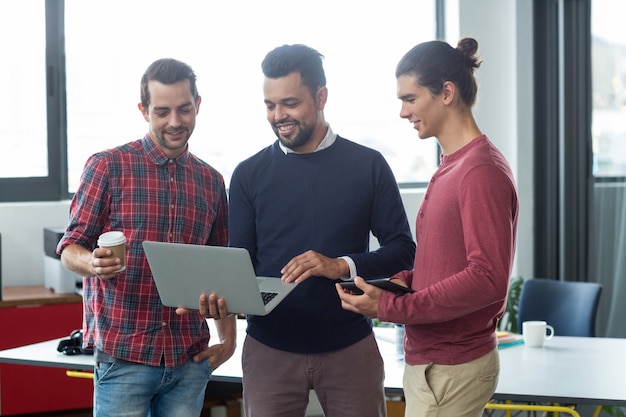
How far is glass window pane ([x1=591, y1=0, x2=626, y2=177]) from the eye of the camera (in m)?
4.69

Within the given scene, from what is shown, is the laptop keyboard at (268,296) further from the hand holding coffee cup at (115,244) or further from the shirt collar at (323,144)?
the shirt collar at (323,144)

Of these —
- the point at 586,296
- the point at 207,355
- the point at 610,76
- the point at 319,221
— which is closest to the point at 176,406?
the point at 207,355

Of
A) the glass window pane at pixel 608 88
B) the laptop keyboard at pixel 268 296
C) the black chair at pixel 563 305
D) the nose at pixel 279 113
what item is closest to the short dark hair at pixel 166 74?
the nose at pixel 279 113

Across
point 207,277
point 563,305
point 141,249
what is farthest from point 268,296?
point 563,305

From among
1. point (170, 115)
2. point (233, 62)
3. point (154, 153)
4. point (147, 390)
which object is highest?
point (233, 62)

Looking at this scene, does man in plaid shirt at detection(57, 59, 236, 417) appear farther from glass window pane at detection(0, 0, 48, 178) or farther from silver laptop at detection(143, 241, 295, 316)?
glass window pane at detection(0, 0, 48, 178)

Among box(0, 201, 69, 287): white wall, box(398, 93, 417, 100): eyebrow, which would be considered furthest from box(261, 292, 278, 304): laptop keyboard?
box(0, 201, 69, 287): white wall

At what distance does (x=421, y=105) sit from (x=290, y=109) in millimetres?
475

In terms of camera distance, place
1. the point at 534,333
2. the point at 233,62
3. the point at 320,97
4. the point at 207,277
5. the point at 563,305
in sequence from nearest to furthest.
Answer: the point at 207,277
the point at 320,97
the point at 534,333
the point at 563,305
the point at 233,62

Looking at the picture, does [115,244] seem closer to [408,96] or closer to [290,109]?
[290,109]

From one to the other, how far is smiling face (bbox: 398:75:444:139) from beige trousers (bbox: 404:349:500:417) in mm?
551

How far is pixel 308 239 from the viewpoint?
7.79 ft

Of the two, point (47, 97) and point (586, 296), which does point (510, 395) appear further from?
point (47, 97)

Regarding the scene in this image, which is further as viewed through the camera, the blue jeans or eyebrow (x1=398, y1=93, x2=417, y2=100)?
the blue jeans
